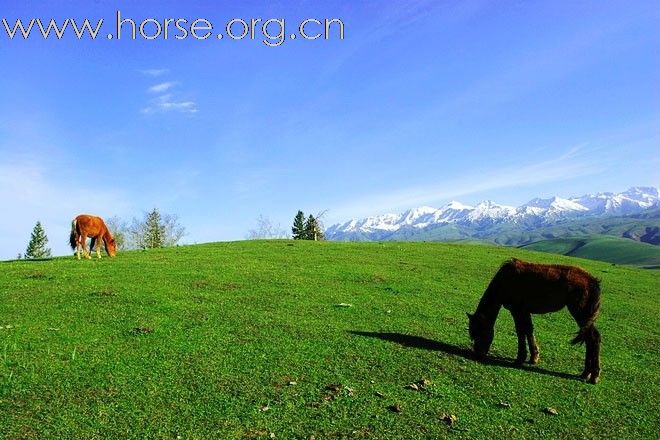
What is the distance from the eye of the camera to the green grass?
874 cm

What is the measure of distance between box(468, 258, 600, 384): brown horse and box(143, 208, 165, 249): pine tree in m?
81.1

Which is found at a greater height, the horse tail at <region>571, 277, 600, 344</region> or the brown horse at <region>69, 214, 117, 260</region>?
the brown horse at <region>69, 214, 117, 260</region>

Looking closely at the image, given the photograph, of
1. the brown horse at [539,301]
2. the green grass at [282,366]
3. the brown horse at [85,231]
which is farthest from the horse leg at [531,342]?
the brown horse at [85,231]

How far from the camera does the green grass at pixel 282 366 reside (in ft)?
28.7

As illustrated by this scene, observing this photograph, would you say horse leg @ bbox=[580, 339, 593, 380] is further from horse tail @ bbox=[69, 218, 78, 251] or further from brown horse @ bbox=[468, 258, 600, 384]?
horse tail @ bbox=[69, 218, 78, 251]

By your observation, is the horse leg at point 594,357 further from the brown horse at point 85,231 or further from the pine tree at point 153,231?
the pine tree at point 153,231

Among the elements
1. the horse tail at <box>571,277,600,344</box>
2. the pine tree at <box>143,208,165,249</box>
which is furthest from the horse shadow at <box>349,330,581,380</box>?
the pine tree at <box>143,208,165,249</box>

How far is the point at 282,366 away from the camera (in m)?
11.3

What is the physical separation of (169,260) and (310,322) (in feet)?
55.4

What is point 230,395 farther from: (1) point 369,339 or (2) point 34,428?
(1) point 369,339

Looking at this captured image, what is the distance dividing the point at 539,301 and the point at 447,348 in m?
2.90

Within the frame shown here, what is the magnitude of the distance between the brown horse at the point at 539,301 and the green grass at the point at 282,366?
0.64m

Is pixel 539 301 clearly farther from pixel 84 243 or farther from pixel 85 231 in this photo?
pixel 84 243

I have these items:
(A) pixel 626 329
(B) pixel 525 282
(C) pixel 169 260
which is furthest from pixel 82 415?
(C) pixel 169 260
